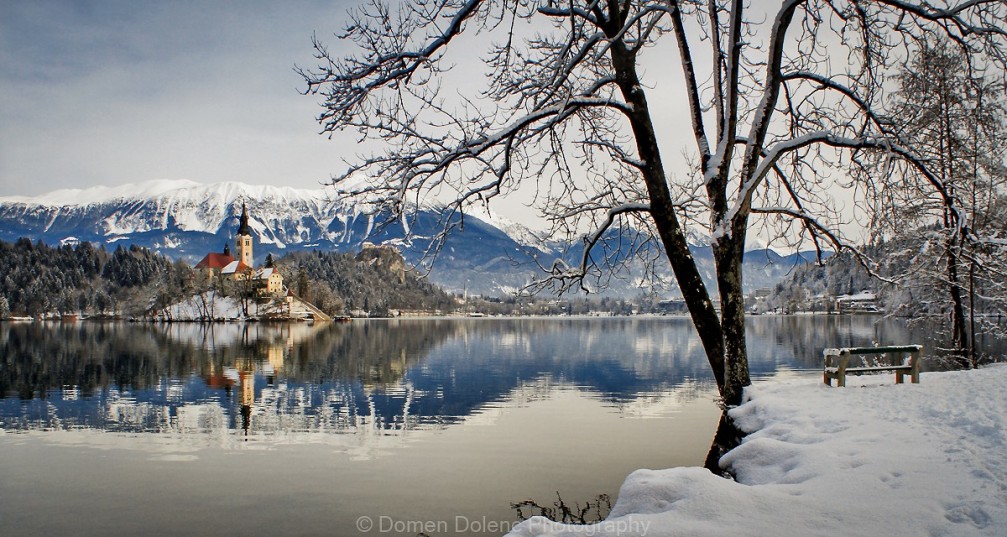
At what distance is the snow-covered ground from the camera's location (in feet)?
18.1

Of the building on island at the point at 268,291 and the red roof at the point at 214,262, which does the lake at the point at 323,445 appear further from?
the red roof at the point at 214,262

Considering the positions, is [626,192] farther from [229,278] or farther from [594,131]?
[229,278]

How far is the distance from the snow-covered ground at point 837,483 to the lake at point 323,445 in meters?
4.52

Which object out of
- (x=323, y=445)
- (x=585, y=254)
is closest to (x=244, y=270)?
(x=323, y=445)

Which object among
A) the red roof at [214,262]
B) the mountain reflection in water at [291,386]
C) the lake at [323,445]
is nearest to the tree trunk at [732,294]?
the lake at [323,445]

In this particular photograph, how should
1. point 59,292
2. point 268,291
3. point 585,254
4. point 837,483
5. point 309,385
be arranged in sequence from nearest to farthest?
1. point 837,483
2. point 585,254
3. point 309,385
4. point 268,291
5. point 59,292

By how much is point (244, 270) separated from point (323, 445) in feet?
569

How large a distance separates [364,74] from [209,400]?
2167 cm

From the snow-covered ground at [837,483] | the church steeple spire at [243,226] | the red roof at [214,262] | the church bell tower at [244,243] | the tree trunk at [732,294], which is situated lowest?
the snow-covered ground at [837,483]

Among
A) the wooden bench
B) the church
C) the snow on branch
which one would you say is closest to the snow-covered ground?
the snow on branch

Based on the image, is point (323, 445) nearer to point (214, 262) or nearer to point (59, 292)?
point (214, 262)

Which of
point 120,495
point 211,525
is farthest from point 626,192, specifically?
point 120,495

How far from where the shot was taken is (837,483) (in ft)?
22.1

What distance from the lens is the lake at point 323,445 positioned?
1170 centimetres
